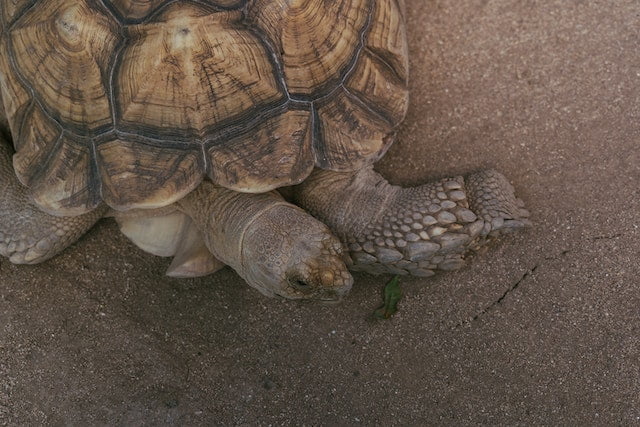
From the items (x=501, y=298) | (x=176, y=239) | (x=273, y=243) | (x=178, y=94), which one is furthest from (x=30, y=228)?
(x=501, y=298)

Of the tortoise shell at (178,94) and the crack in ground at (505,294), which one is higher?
the tortoise shell at (178,94)

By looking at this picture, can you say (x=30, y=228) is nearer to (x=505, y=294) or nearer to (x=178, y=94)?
(x=178, y=94)

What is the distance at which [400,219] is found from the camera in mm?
2818

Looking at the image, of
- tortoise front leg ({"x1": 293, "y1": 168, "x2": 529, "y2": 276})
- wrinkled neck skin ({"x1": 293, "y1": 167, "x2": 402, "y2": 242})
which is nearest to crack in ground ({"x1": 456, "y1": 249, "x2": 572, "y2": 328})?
tortoise front leg ({"x1": 293, "y1": 168, "x2": 529, "y2": 276})

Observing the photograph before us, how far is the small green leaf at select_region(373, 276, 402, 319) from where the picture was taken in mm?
3008

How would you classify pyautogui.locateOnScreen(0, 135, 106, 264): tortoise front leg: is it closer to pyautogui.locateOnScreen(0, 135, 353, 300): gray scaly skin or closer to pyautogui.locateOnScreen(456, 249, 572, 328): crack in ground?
pyautogui.locateOnScreen(0, 135, 353, 300): gray scaly skin

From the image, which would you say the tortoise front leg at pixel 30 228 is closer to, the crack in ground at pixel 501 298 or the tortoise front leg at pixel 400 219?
the tortoise front leg at pixel 400 219

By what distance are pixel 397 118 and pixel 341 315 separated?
92cm

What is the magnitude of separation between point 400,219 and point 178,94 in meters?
1.05

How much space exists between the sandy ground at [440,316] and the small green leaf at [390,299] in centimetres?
4

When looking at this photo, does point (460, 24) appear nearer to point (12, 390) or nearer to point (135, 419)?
point (135, 419)

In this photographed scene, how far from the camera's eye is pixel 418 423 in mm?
2883

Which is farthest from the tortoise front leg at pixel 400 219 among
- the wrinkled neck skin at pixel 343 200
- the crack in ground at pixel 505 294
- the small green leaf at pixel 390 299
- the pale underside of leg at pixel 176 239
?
the pale underside of leg at pixel 176 239

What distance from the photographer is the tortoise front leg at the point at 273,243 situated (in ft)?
7.93
